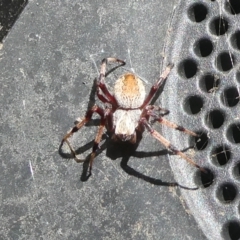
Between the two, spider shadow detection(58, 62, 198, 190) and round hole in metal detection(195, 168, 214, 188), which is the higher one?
round hole in metal detection(195, 168, 214, 188)

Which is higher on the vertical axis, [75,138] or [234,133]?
[234,133]

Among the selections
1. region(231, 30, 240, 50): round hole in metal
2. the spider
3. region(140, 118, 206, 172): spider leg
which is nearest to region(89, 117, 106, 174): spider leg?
the spider

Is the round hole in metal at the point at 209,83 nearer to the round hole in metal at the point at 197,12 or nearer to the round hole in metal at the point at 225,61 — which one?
the round hole in metal at the point at 225,61

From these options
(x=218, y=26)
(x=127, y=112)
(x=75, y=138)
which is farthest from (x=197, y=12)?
(x=75, y=138)

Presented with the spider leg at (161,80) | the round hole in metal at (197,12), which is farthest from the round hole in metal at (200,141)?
the round hole in metal at (197,12)

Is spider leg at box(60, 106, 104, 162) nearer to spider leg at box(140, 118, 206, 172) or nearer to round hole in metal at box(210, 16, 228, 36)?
spider leg at box(140, 118, 206, 172)

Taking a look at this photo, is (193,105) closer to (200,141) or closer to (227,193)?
(200,141)
